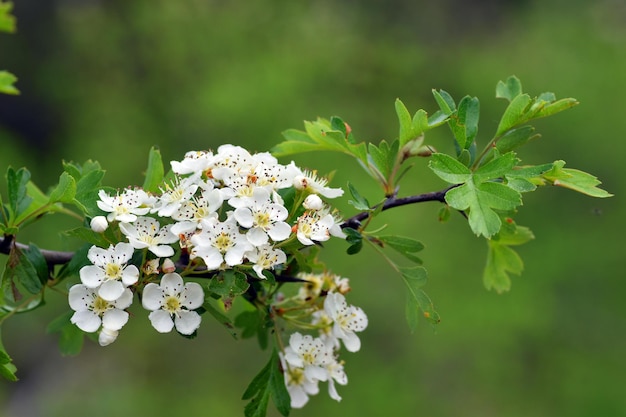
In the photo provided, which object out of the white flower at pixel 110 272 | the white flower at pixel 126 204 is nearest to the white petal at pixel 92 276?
the white flower at pixel 110 272

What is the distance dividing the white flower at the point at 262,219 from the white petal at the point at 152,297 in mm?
218

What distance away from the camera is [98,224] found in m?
1.49

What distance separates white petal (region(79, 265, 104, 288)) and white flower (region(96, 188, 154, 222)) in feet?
0.36

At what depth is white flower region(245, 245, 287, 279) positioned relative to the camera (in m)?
1.50

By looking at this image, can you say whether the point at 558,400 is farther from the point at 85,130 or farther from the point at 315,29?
the point at 85,130

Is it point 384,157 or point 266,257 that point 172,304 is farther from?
point 384,157

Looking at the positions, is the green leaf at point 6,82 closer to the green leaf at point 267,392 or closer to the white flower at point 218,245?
the white flower at point 218,245

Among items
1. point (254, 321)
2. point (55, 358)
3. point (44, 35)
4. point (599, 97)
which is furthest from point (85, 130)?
point (254, 321)

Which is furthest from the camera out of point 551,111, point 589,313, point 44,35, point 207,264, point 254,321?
point 44,35

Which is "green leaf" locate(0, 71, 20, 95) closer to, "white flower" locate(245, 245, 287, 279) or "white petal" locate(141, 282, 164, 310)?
"white petal" locate(141, 282, 164, 310)

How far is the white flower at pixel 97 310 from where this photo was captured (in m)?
1.46

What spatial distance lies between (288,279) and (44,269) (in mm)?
568

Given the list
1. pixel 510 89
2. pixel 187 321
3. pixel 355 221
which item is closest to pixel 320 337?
pixel 355 221

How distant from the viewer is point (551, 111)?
1662 millimetres
